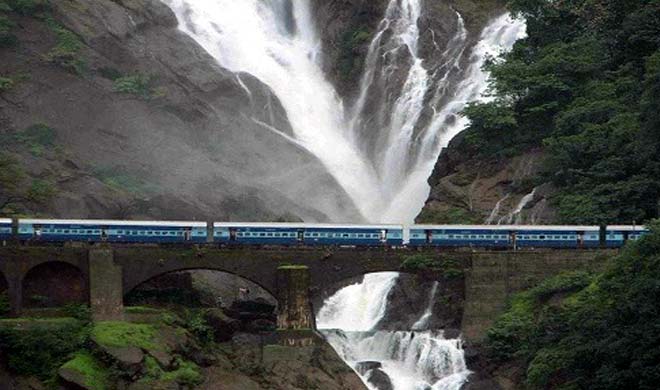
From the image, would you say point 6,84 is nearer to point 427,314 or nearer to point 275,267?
point 275,267

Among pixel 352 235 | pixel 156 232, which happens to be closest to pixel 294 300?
pixel 352 235

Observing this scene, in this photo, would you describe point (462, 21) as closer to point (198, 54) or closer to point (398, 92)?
point (398, 92)

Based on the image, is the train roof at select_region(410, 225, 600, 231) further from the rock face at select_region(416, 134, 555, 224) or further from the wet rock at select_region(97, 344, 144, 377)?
the wet rock at select_region(97, 344, 144, 377)

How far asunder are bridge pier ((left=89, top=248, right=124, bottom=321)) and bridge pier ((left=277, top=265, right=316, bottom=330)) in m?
7.90

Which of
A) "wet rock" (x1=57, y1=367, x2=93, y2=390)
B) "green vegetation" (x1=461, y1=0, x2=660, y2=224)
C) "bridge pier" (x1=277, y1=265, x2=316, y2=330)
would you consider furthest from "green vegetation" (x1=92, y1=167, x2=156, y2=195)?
"wet rock" (x1=57, y1=367, x2=93, y2=390)

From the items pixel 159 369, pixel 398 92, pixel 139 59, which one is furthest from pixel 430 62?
pixel 159 369

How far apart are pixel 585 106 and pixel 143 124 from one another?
95.5 ft

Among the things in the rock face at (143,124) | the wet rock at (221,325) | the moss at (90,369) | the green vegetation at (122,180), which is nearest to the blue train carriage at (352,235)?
the wet rock at (221,325)

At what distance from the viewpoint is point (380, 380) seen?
82375mm

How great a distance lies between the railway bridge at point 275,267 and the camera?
83562mm

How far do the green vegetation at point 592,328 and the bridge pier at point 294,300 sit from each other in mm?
9169

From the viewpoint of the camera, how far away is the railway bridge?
274ft

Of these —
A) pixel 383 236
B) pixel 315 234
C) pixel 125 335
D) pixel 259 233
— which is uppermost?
pixel 259 233

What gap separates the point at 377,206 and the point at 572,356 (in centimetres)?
3728
